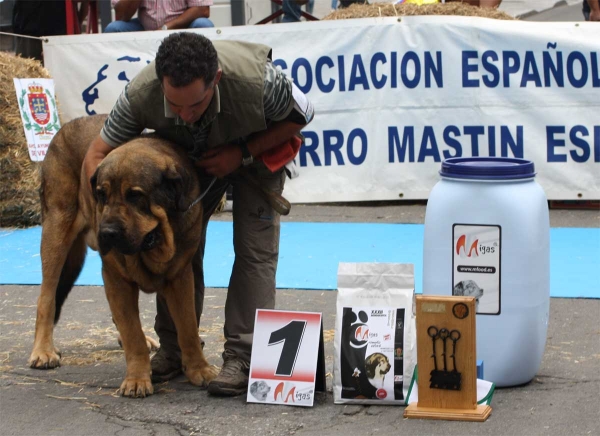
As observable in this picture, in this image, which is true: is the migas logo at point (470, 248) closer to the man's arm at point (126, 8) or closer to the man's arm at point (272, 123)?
the man's arm at point (272, 123)

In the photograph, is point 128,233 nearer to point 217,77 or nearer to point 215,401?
point 217,77

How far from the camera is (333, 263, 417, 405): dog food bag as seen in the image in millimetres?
3604

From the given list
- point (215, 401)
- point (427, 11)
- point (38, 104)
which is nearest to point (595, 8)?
point (427, 11)

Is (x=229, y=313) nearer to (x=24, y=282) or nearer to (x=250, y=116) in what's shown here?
(x=250, y=116)

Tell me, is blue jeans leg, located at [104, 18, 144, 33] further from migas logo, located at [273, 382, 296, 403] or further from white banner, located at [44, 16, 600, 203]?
migas logo, located at [273, 382, 296, 403]

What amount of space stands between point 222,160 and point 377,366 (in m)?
1.11

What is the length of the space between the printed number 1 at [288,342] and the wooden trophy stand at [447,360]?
0.54 meters

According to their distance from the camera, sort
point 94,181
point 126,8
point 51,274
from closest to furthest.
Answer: point 94,181 → point 51,274 → point 126,8

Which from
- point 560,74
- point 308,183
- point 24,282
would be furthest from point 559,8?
point 24,282

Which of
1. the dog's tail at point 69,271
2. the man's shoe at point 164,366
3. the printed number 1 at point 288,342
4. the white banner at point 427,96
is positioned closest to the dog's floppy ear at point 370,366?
the printed number 1 at point 288,342

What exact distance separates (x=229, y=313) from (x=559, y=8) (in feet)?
37.2

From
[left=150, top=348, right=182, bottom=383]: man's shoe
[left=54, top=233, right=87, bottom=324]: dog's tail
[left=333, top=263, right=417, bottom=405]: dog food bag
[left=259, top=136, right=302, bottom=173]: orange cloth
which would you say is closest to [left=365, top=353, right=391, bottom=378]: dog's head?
[left=333, top=263, right=417, bottom=405]: dog food bag

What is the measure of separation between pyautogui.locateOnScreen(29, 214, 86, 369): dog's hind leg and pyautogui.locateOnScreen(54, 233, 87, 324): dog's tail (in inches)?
1.0

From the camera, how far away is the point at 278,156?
393cm
